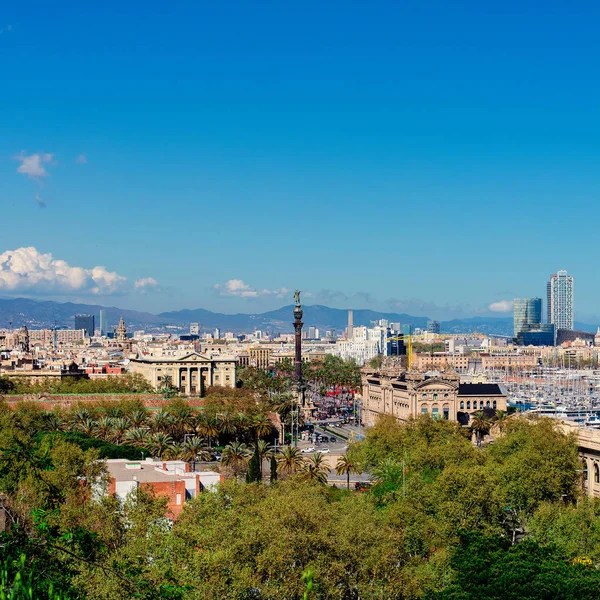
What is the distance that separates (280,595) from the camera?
2936 cm

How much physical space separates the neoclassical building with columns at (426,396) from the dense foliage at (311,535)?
45111mm

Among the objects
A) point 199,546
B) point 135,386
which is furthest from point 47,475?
point 135,386

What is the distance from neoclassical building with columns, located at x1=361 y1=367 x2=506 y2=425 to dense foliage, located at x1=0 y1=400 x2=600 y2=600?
148ft

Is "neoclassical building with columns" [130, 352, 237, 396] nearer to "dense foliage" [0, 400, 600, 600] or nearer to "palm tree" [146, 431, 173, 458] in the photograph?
"palm tree" [146, 431, 173, 458]

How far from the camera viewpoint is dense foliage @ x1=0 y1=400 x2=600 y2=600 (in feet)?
79.8

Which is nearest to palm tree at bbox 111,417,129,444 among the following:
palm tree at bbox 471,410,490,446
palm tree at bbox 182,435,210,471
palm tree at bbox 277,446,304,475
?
palm tree at bbox 182,435,210,471

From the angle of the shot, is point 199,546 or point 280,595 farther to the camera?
point 199,546

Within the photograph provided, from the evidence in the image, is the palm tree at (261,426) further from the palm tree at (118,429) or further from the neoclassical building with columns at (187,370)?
the neoclassical building with columns at (187,370)

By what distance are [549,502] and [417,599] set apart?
21700 mm

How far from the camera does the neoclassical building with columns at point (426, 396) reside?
102m

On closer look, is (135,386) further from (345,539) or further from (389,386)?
(345,539)

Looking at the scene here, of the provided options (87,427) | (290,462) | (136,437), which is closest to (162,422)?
(136,437)

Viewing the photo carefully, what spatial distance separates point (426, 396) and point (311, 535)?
71.3 metres

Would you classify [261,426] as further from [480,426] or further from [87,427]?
Result: [480,426]
